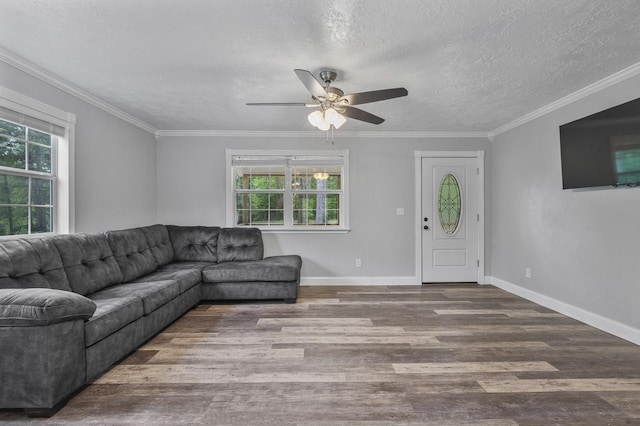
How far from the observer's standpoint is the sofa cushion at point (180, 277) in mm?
3223

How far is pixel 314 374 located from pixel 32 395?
5.42 feet

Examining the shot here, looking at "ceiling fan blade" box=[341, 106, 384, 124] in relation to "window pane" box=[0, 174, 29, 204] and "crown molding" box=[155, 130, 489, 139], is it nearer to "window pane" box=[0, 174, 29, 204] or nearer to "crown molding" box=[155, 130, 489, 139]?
"crown molding" box=[155, 130, 489, 139]

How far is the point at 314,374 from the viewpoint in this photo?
7.14ft

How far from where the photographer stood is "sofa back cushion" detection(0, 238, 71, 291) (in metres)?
2.14

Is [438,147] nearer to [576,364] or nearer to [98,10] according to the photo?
[576,364]

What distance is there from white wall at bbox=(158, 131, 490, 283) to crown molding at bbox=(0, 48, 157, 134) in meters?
0.91

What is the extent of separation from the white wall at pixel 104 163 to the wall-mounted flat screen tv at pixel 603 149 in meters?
5.17

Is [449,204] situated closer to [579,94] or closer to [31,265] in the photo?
[579,94]

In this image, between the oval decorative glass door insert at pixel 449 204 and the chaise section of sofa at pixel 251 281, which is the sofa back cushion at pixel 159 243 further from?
the oval decorative glass door insert at pixel 449 204

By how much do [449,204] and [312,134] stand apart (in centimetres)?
241

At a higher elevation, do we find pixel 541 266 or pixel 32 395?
pixel 541 266

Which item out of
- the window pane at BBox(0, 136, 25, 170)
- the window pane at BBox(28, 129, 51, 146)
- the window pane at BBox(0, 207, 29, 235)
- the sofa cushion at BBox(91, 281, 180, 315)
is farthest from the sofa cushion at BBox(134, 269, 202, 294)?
the window pane at BBox(28, 129, 51, 146)

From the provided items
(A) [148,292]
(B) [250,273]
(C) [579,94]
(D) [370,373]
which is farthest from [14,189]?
(C) [579,94]

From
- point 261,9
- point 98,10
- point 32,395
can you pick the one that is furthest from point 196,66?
point 32,395
